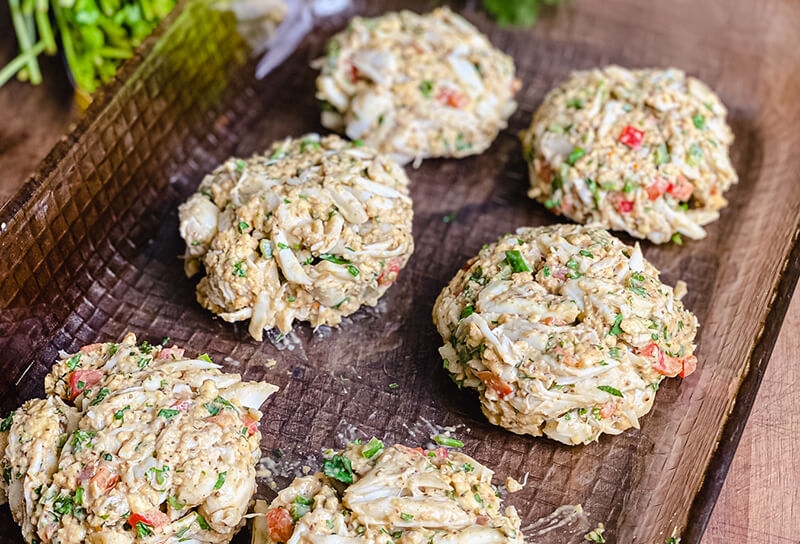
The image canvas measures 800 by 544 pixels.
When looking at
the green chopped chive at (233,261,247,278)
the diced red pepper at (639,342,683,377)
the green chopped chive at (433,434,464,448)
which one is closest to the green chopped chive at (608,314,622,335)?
the diced red pepper at (639,342,683,377)

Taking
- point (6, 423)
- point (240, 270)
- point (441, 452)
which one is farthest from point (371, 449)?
point (6, 423)

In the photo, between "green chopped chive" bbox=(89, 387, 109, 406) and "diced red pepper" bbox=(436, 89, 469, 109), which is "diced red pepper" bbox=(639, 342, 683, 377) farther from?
"green chopped chive" bbox=(89, 387, 109, 406)

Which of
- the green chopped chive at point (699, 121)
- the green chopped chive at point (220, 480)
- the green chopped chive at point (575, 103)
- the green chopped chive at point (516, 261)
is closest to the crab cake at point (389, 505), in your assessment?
the green chopped chive at point (220, 480)

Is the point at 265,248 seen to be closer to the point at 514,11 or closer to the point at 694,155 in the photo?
the point at 694,155

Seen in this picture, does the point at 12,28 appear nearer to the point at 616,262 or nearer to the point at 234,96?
the point at 234,96

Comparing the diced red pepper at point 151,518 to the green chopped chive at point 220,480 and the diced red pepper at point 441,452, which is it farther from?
the diced red pepper at point 441,452

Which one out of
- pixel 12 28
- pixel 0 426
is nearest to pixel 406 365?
pixel 0 426

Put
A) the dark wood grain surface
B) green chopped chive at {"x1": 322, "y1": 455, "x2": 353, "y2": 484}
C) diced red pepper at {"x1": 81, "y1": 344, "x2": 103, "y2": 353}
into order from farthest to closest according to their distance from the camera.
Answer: the dark wood grain surface, diced red pepper at {"x1": 81, "y1": 344, "x2": 103, "y2": 353}, green chopped chive at {"x1": 322, "y1": 455, "x2": 353, "y2": 484}
